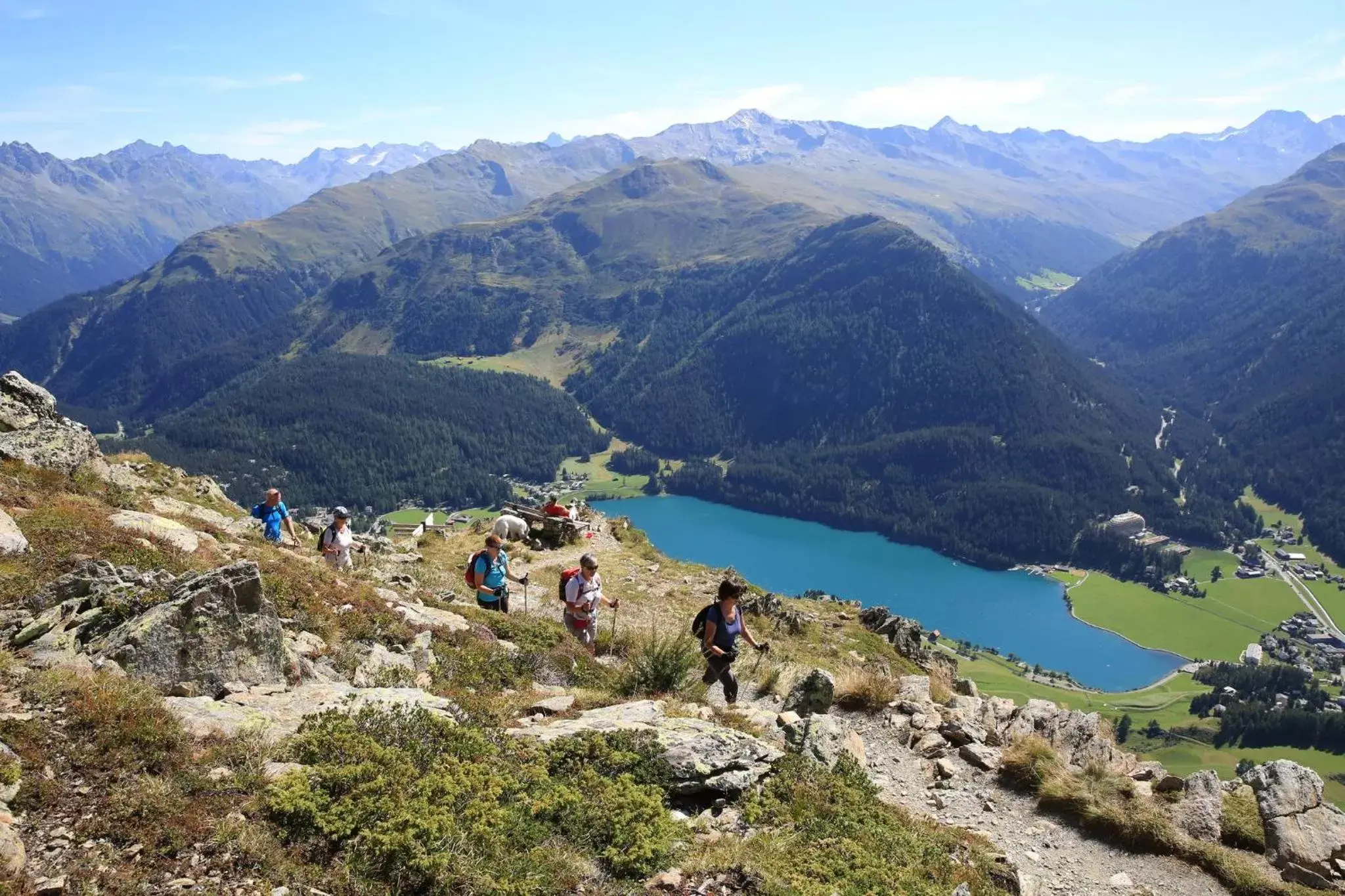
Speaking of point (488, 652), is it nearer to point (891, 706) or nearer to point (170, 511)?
point (891, 706)

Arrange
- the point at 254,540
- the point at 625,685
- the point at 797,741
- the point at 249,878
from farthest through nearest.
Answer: the point at 254,540
the point at 625,685
the point at 797,741
the point at 249,878

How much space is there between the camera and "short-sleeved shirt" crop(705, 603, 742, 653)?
14.5 metres

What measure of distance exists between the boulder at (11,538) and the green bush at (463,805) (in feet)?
26.0

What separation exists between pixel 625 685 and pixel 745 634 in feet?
8.41

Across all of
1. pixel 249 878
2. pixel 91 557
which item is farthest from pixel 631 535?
pixel 249 878

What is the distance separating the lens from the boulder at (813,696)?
49.3ft

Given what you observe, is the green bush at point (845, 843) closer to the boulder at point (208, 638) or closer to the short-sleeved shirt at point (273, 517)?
the boulder at point (208, 638)

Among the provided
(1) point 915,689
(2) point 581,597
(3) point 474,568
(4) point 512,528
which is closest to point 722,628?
(2) point 581,597

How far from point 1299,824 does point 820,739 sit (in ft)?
24.0

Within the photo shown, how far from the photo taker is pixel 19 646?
34.3 ft

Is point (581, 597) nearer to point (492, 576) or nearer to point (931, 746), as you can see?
point (492, 576)

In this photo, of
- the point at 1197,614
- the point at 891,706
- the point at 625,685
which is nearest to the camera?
the point at 625,685

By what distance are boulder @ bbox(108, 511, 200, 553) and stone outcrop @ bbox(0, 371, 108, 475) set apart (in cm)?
424

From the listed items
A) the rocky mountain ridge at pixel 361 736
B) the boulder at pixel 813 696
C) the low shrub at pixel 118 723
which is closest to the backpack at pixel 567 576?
the rocky mountain ridge at pixel 361 736
